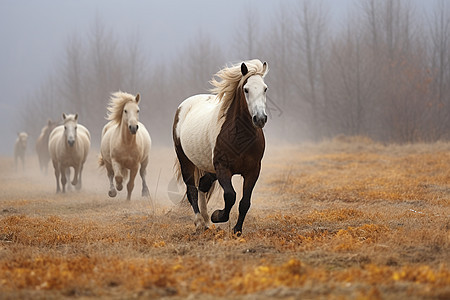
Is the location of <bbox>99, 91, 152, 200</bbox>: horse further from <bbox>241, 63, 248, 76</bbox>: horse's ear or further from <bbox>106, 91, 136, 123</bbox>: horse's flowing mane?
<bbox>241, 63, 248, 76</bbox>: horse's ear

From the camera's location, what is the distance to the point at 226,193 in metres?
5.86

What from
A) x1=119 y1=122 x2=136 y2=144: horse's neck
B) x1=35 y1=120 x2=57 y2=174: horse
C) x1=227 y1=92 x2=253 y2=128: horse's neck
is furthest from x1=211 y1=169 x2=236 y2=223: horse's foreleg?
x1=35 y1=120 x2=57 y2=174: horse

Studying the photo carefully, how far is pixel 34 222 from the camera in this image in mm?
7750

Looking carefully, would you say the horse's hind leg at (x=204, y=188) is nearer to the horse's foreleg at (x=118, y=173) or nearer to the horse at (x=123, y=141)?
the horse at (x=123, y=141)

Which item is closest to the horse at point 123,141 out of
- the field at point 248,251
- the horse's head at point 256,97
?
the field at point 248,251

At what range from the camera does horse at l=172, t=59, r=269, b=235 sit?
5.89 meters

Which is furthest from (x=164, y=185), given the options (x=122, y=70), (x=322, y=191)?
(x=122, y=70)

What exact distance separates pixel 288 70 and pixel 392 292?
117 feet

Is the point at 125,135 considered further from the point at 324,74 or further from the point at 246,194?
the point at 324,74

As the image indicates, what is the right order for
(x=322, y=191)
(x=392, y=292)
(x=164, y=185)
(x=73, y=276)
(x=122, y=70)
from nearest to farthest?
(x=392, y=292)
(x=73, y=276)
(x=322, y=191)
(x=164, y=185)
(x=122, y=70)

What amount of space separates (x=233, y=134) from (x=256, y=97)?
555 mm

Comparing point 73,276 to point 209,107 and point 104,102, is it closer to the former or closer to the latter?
point 209,107

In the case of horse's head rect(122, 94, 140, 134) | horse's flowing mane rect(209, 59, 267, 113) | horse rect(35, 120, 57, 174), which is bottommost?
horse rect(35, 120, 57, 174)

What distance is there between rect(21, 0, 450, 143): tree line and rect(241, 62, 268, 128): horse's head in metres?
22.4
